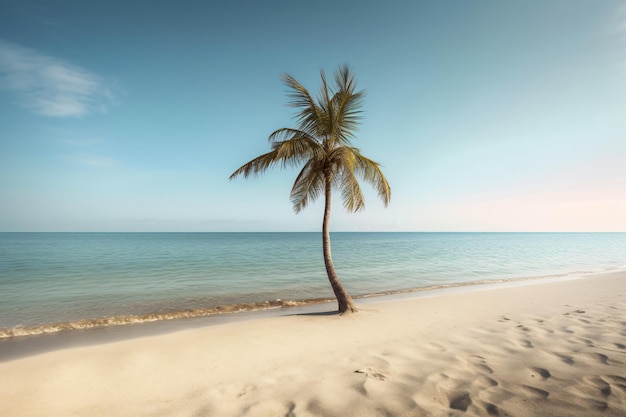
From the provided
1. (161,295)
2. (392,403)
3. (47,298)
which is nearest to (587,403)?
(392,403)

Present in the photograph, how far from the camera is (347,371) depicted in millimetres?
4934

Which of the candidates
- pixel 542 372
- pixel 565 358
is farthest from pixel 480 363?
pixel 565 358

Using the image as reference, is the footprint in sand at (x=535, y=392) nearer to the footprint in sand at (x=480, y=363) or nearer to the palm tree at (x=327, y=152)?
the footprint in sand at (x=480, y=363)

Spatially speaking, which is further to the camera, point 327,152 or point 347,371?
point 327,152

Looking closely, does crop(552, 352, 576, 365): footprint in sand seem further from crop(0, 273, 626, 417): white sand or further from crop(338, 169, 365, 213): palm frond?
crop(338, 169, 365, 213): palm frond

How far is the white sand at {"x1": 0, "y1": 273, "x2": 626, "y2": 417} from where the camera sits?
3.80 metres

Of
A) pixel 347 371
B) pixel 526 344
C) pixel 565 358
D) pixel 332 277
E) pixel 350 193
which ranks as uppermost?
pixel 350 193

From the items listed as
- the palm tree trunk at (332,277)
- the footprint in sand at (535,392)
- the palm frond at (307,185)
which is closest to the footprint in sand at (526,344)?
the footprint in sand at (535,392)

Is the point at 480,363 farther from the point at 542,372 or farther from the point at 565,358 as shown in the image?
the point at 565,358

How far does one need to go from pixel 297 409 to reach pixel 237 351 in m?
3.03

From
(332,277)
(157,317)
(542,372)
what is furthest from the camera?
(157,317)

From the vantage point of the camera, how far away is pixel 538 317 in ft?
27.6

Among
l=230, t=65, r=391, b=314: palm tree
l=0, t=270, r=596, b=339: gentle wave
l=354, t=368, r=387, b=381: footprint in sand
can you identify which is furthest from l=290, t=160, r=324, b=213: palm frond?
l=354, t=368, r=387, b=381: footprint in sand

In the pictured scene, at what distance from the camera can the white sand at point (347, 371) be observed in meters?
3.80
